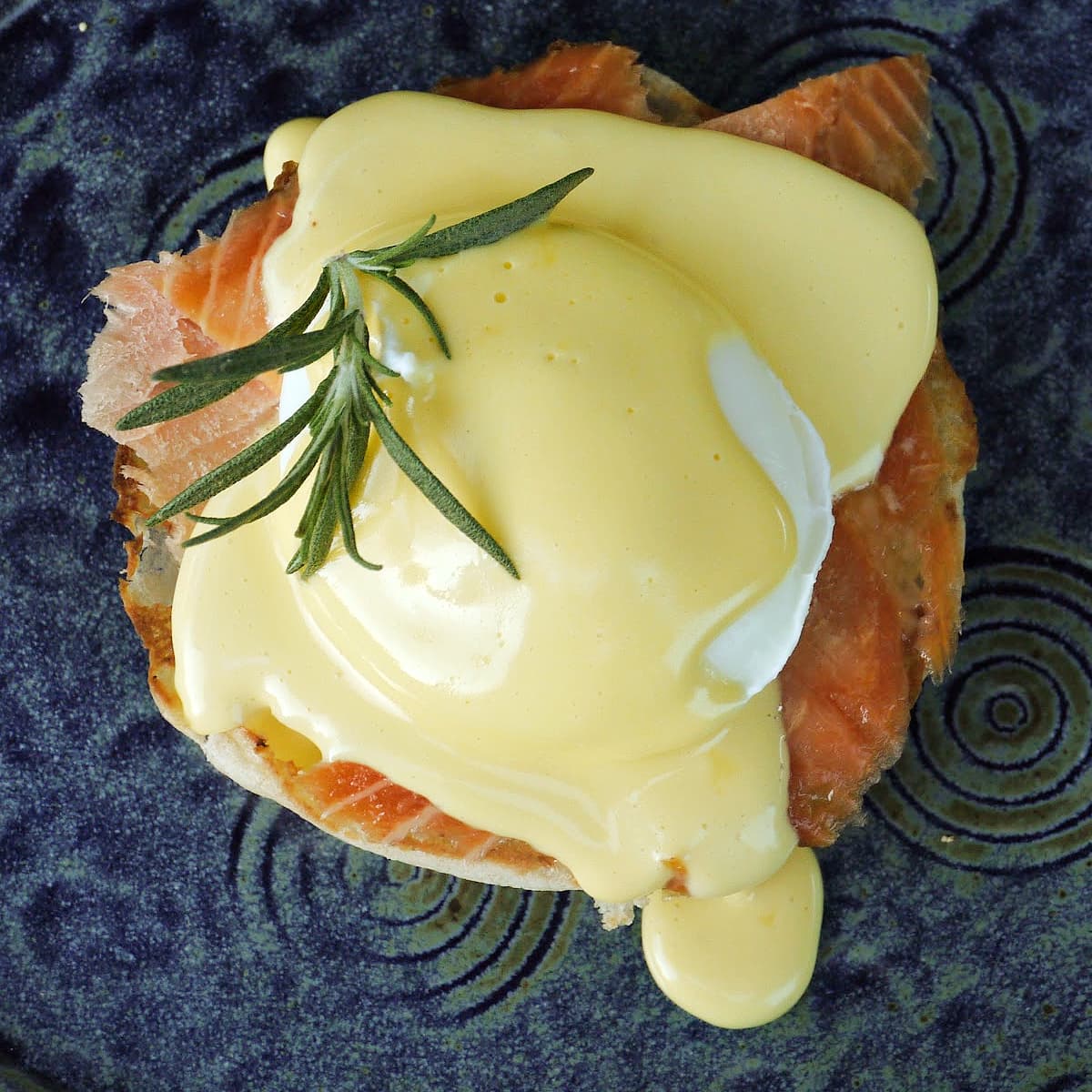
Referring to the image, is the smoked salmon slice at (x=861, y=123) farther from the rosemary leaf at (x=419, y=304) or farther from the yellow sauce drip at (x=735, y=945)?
the yellow sauce drip at (x=735, y=945)

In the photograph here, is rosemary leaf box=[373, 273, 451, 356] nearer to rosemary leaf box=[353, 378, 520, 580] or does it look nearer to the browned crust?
rosemary leaf box=[353, 378, 520, 580]

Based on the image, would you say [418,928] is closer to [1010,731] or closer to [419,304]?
[1010,731]

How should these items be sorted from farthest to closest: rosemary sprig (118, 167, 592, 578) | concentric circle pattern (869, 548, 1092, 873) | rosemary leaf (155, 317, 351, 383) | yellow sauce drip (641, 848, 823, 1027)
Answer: concentric circle pattern (869, 548, 1092, 873), yellow sauce drip (641, 848, 823, 1027), rosemary sprig (118, 167, 592, 578), rosemary leaf (155, 317, 351, 383)

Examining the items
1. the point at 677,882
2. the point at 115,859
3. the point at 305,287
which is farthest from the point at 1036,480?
the point at 115,859

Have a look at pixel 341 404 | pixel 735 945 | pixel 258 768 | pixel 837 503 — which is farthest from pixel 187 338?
pixel 735 945

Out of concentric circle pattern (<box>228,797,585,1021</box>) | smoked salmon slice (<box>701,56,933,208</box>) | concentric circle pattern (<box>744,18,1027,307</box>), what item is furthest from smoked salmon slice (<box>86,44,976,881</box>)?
concentric circle pattern (<box>228,797,585,1021</box>)

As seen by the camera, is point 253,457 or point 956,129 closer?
point 253,457
